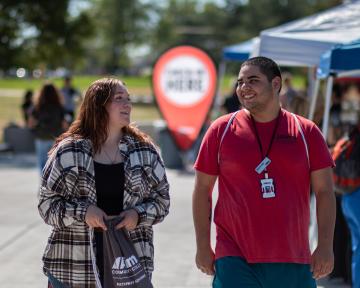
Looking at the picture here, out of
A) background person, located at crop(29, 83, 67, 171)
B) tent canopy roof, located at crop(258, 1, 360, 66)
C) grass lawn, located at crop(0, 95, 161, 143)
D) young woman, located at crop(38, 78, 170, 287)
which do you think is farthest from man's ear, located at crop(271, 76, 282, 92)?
grass lawn, located at crop(0, 95, 161, 143)

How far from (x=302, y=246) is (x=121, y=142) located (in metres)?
1.05

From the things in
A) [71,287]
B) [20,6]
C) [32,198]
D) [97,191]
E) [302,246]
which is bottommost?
[32,198]

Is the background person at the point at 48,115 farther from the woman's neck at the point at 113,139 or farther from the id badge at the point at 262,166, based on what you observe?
the id badge at the point at 262,166

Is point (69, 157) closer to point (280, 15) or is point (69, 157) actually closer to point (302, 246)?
point (302, 246)

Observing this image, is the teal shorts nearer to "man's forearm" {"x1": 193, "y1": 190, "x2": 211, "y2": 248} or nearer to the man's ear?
"man's forearm" {"x1": 193, "y1": 190, "x2": 211, "y2": 248}

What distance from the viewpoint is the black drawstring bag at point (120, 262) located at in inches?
140

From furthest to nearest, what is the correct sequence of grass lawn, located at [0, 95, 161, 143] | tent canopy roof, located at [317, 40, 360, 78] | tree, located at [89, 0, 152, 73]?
tree, located at [89, 0, 152, 73] < grass lawn, located at [0, 95, 161, 143] < tent canopy roof, located at [317, 40, 360, 78]

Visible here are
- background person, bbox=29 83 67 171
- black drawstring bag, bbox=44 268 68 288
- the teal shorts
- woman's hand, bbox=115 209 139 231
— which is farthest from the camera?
background person, bbox=29 83 67 171

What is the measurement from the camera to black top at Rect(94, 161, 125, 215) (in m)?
3.71

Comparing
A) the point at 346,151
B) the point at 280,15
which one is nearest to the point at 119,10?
the point at 280,15

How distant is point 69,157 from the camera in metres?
3.72

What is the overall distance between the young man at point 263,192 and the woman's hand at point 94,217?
46cm

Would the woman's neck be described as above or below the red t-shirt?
above

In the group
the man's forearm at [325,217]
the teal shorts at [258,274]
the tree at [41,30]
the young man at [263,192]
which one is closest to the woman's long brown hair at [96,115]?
the young man at [263,192]
